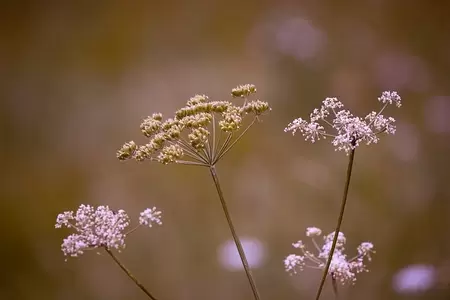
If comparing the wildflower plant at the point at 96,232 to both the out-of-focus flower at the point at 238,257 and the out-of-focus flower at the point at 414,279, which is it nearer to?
the out-of-focus flower at the point at 238,257

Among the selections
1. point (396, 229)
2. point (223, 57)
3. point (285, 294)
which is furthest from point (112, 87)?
point (396, 229)

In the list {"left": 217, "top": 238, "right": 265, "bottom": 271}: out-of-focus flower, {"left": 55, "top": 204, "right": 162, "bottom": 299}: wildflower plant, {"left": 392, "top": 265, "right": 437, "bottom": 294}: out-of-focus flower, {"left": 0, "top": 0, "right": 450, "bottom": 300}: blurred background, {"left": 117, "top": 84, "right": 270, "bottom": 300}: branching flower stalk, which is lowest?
{"left": 55, "top": 204, "right": 162, "bottom": 299}: wildflower plant

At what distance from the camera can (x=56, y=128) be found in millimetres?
1142

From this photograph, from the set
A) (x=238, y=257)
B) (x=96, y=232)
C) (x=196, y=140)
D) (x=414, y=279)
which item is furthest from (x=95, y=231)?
(x=414, y=279)

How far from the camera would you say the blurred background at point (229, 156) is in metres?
1.12

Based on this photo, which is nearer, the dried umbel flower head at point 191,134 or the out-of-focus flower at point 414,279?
the dried umbel flower head at point 191,134

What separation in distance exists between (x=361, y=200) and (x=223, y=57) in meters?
0.44

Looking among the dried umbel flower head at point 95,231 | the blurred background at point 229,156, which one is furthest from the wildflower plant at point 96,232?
the blurred background at point 229,156

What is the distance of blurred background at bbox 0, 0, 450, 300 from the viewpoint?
1.12 meters

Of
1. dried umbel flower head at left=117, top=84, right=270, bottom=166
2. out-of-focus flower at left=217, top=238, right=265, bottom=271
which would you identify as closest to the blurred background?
out-of-focus flower at left=217, top=238, right=265, bottom=271

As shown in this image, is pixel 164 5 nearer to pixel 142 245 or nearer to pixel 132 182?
pixel 132 182

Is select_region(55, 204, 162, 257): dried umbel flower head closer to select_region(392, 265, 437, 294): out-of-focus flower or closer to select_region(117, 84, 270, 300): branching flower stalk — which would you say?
select_region(117, 84, 270, 300): branching flower stalk

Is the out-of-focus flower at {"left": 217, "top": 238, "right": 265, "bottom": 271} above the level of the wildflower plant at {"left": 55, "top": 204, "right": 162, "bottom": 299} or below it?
above

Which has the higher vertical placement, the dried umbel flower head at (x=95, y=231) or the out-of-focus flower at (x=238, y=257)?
the out-of-focus flower at (x=238, y=257)
